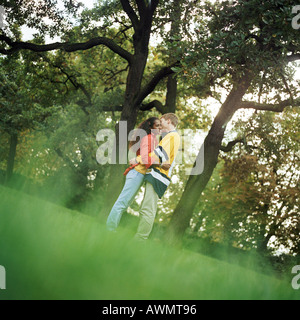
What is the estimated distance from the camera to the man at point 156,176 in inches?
232

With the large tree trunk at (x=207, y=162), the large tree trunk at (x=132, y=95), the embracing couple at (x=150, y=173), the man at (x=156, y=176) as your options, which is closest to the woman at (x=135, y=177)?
the embracing couple at (x=150, y=173)

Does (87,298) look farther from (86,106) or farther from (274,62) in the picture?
(86,106)

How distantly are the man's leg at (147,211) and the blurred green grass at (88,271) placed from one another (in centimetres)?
316

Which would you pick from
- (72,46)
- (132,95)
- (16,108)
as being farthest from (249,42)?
(16,108)

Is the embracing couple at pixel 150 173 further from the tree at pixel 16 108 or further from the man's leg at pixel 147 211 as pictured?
the tree at pixel 16 108

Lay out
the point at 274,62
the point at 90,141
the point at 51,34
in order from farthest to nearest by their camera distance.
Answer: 1. the point at 90,141
2. the point at 51,34
3. the point at 274,62

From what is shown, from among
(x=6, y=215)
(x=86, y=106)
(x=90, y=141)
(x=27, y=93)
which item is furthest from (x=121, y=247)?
(x=90, y=141)

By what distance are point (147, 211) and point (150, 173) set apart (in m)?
0.65

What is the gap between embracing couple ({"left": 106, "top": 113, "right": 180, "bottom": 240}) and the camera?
5910mm

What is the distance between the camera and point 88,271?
1.96 m

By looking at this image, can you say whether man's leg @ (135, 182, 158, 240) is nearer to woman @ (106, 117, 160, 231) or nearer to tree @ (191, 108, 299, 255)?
woman @ (106, 117, 160, 231)
